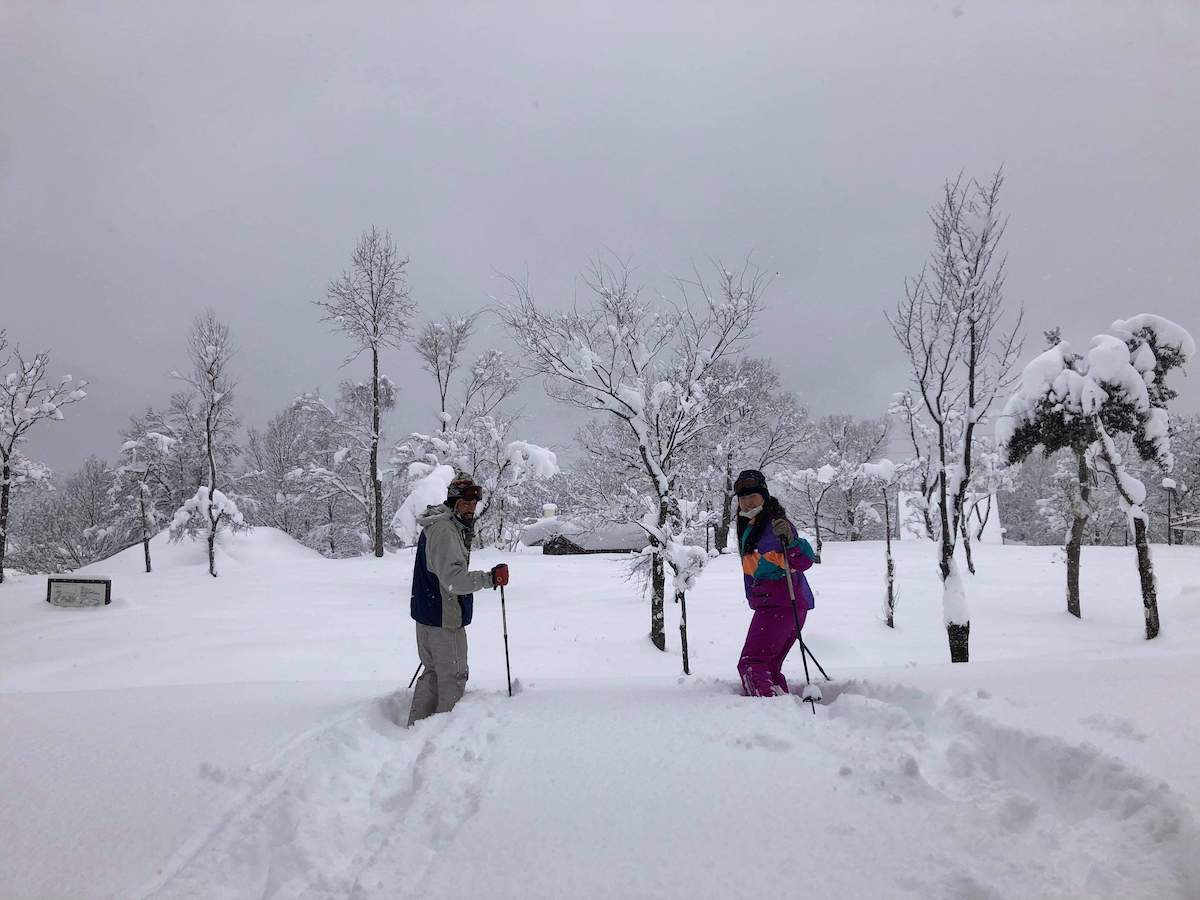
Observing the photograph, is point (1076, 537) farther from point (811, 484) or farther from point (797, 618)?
point (797, 618)

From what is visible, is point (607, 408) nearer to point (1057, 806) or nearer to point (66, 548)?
point (1057, 806)

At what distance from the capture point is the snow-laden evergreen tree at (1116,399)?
1188cm

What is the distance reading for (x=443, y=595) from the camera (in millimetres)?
4609

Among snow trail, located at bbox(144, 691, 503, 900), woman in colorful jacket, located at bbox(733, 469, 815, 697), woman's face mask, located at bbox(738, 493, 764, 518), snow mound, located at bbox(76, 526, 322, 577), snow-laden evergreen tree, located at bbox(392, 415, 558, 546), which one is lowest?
snow mound, located at bbox(76, 526, 322, 577)

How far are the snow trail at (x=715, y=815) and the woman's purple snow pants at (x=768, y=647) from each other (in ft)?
2.32

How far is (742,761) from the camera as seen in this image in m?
3.19

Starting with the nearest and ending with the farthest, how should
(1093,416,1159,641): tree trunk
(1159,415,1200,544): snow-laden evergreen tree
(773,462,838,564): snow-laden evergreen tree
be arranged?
(1093,416,1159,641): tree trunk → (773,462,838,564): snow-laden evergreen tree → (1159,415,1200,544): snow-laden evergreen tree

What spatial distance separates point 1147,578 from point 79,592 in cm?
2449

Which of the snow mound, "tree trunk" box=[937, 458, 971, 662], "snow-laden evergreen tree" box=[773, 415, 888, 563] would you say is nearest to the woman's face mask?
"tree trunk" box=[937, 458, 971, 662]

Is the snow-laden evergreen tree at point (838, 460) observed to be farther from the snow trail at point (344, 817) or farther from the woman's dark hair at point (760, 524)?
the snow trail at point (344, 817)

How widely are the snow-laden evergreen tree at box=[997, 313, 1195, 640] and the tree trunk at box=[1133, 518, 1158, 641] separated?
0.05 feet

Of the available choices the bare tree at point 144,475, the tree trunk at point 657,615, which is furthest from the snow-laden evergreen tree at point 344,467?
the tree trunk at point 657,615

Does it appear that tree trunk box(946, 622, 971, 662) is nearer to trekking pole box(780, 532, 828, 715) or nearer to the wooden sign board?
trekking pole box(780, 532, 828, 715)

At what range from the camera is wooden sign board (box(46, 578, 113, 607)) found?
47.1 feet
